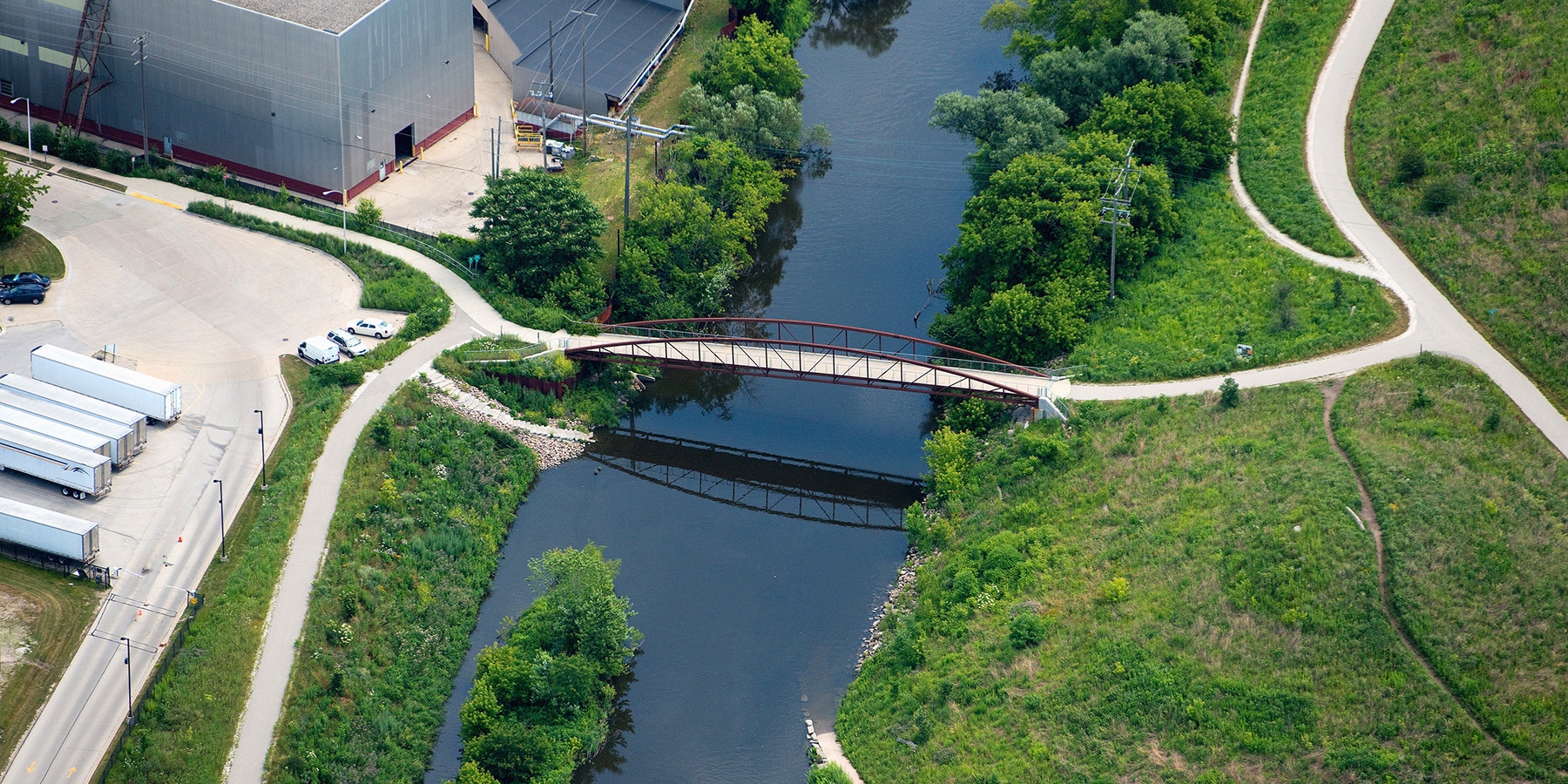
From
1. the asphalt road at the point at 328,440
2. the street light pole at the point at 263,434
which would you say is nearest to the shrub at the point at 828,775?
the asphalt road at the point at 328,440

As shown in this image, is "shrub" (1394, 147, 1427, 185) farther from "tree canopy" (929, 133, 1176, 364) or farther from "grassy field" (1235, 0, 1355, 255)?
"tree canopy" (929, 133, 1176, 364)

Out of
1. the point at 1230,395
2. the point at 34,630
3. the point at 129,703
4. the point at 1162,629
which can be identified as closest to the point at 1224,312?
the point at 1230,395

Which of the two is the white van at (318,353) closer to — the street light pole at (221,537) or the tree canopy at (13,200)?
the street light pole at (221,537)

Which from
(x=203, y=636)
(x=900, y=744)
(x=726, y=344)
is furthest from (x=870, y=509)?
(x=203, y=636)

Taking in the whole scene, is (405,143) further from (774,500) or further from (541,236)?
(774,500)

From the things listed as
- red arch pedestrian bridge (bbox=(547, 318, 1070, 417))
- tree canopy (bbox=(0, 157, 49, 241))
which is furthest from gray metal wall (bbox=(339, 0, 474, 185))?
red arch pedestrian bridge (bbox=(547, 318, 1070, 417))

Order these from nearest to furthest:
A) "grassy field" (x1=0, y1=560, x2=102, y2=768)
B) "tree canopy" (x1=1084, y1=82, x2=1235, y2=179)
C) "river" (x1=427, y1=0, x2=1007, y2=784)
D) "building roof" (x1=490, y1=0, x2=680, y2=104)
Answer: "grassy field" (x1=0, y1=560, x2=102, y2=768), "river" (x1=427, y1=0, x2=1007, y2=784), "tree canopy" (x1=1084, y1=82, x2=1235, y2=179), "building roof" (x1=490, y1=0, x2=680, y2=104)

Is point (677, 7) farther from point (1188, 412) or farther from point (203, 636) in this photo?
point (203, 636)
